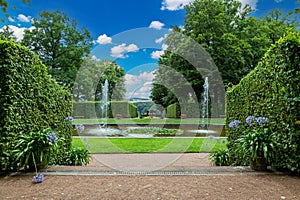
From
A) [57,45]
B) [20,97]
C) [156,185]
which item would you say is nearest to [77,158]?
[20,97]

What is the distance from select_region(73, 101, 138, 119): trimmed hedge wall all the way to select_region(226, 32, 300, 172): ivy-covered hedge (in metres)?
16.0

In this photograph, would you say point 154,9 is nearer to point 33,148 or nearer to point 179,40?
point 179,40

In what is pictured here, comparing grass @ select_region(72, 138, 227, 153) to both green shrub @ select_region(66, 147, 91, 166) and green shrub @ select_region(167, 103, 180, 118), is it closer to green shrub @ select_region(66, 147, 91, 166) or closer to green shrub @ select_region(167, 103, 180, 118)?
green shrub @ select_region(66, 147, 91, 166)

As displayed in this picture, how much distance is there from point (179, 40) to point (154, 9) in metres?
8.27

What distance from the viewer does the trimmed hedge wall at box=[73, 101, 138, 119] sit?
1909 cm

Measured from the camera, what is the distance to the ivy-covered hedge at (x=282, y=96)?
2.92 meters

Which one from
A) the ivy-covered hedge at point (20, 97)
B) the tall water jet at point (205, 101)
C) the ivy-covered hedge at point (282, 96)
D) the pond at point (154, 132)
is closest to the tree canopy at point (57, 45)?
the pond at point (154, 132)

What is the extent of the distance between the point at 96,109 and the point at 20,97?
16.2 metres

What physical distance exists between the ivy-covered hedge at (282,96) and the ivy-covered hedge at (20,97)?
362cm

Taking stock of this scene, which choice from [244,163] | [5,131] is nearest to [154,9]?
[244,163]

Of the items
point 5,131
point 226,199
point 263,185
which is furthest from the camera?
point 5,131

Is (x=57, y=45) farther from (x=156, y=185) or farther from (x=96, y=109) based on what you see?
(x=156, y=185)

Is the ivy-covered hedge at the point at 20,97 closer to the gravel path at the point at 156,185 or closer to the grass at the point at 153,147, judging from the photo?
the gravel path at the point at 156,185

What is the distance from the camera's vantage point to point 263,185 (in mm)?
2730
